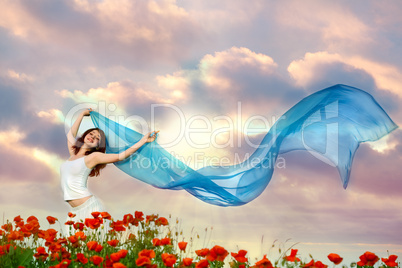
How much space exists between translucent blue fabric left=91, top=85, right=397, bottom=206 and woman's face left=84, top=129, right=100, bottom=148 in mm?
425

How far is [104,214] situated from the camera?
15.5 feet

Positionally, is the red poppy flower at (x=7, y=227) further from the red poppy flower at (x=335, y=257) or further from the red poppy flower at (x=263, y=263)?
the red poppy flower at (x=335, y=257)

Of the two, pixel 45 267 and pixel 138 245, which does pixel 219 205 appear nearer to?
pixel 138 245

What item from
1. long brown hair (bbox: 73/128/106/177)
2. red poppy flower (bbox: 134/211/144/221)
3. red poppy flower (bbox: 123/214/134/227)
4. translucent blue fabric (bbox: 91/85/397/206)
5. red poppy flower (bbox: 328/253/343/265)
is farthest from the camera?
long brown hair (bbox: 73/128/106/177)

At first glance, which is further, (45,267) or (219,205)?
(219,205)

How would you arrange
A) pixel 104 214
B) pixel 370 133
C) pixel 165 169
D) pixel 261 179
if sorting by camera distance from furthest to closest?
pixel 165 169
pixel 261 179
pixel 370 133
pixel 104 214

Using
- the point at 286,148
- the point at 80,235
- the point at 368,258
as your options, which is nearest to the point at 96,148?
the point at 80,235

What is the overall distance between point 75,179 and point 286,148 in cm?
339

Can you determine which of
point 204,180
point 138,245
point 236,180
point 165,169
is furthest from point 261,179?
point 138,245

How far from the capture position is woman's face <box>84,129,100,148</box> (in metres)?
7.18

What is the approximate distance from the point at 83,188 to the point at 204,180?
194cm

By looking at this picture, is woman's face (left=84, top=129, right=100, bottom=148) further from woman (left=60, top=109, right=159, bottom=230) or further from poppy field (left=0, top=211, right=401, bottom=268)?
poppy field (left=0, top=211, right=401, bottom=268)

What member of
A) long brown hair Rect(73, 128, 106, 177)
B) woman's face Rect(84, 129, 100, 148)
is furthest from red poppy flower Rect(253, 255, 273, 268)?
woman's face Rect(84, 129, 100, 148)

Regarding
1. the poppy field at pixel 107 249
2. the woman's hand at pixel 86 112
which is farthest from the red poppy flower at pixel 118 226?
the woman's hand at pixel 86 112
